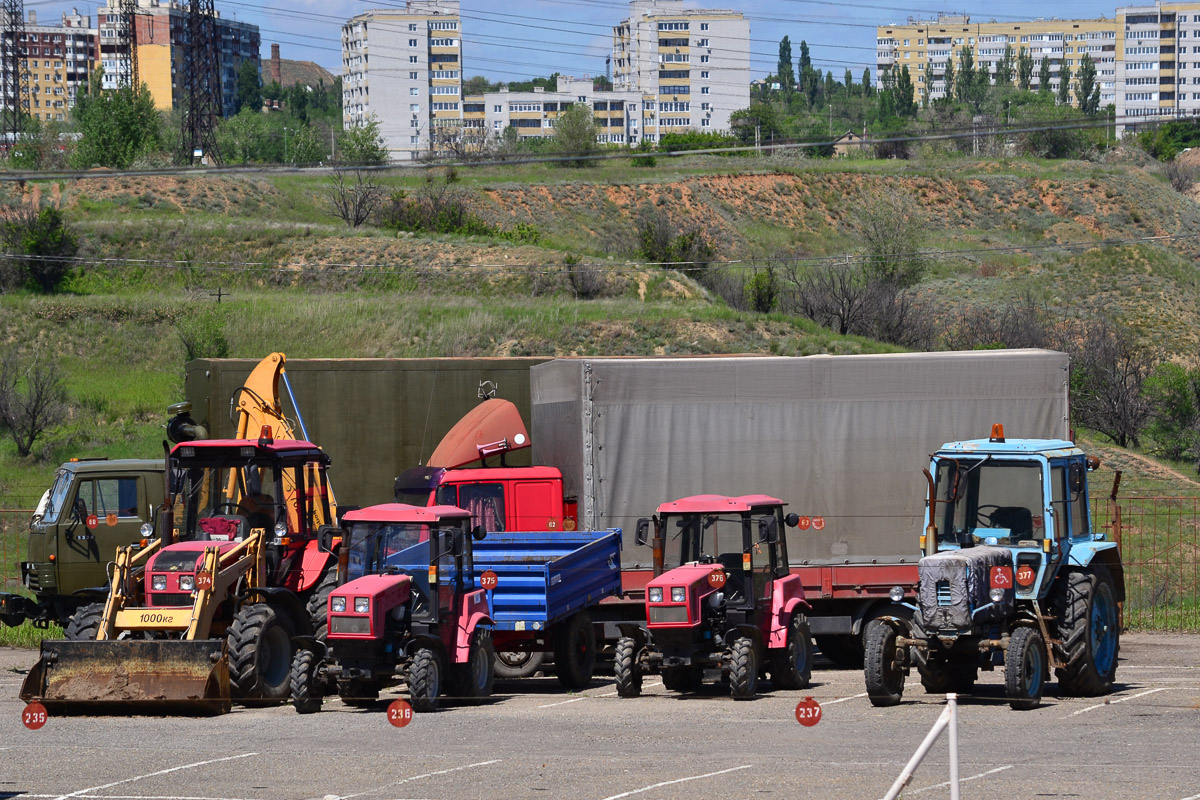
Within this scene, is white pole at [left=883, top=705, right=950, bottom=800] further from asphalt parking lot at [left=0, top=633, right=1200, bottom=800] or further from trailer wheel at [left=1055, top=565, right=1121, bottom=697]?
trailer wheel at [left=1055, top=565, right=1121, bottom=697]

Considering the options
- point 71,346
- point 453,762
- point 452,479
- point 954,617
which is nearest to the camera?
point 453,762

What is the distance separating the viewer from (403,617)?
511 inches

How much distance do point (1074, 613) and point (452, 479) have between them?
825cm

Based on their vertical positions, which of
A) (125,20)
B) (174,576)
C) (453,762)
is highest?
(125,20)

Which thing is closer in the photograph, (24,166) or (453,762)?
(453,762)

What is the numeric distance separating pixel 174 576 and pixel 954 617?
7279mm

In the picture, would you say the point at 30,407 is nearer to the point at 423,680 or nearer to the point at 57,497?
the point at 57,497

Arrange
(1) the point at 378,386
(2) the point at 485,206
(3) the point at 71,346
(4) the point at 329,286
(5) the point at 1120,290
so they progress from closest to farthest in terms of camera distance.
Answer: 1. (1) the point at 378,386
2. (3) the point at 71,346
3. (4) the point at 329,286
4. (5) the point at 1120,290
5. (2) the point at 485,206

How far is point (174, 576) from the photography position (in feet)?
43.6

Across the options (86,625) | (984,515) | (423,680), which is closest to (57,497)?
(86,625)

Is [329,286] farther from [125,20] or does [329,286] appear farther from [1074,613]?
[125,20]

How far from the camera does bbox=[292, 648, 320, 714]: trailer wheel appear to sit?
12742mm

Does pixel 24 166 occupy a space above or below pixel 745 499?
above

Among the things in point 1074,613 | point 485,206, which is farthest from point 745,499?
point 485,206
